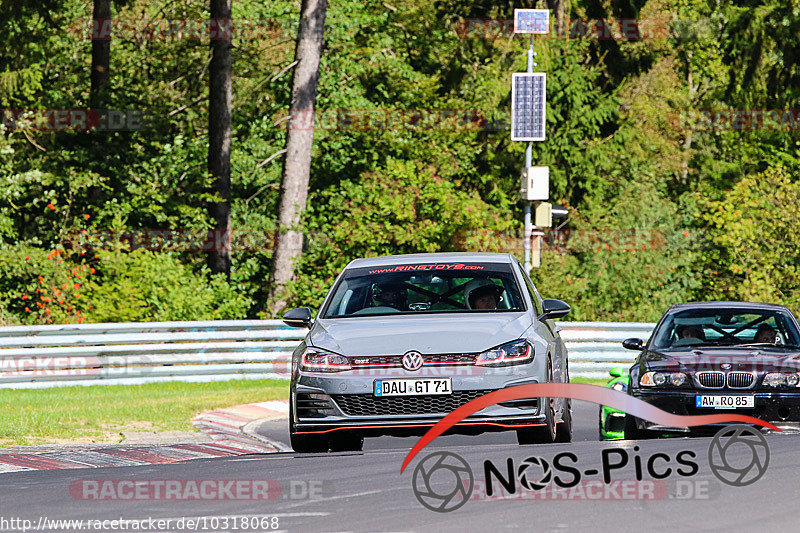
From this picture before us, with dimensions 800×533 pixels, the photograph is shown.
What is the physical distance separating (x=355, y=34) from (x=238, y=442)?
83.3 ft

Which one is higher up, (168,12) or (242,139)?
(168,12)

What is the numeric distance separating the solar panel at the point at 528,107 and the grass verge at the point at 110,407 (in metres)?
6.86

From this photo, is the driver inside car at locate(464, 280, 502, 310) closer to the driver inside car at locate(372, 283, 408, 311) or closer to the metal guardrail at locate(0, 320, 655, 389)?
the driver inside car at locate(372, 283, 408, 311)

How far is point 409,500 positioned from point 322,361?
2.69 m

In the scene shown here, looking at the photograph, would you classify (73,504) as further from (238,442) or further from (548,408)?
(238,442)

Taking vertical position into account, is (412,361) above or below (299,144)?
below

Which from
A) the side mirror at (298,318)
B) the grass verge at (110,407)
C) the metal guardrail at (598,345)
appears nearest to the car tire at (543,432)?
the side mirror at (298,318)

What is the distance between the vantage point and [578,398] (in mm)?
12133

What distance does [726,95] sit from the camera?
42.4m

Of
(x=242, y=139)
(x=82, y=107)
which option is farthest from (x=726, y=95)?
(x=82, y=107)

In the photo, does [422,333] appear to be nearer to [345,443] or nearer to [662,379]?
[345,443]

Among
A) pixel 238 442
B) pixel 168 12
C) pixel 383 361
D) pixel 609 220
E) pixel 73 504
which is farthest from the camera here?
pixel 168 12
